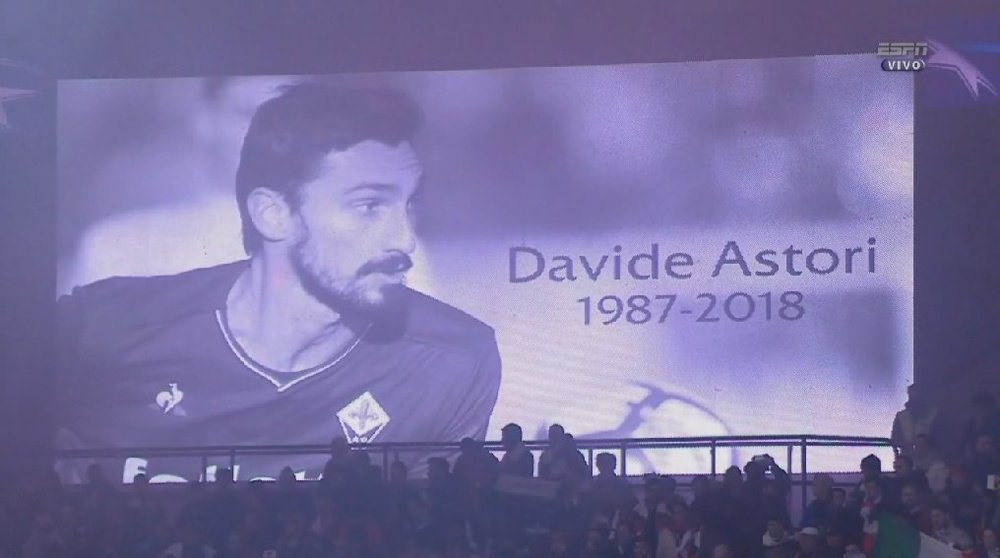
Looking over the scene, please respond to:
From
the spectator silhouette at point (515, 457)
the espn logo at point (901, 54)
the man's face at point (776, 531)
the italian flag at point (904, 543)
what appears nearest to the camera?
the italian flag at point (904, 543)

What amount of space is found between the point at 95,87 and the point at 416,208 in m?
2.75

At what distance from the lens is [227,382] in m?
12.1

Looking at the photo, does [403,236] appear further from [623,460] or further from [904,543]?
[904,543]

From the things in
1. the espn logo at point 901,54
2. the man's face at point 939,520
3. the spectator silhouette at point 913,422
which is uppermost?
the espn logo at point 901,54

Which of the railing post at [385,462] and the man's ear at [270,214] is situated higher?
the man's ear at [270,214]

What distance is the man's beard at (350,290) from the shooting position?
12.1m

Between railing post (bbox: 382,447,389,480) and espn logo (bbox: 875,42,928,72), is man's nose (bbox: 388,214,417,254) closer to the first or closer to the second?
railing post (bbox: 382,447,389,480)

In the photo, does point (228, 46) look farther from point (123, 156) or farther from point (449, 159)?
point (449, 159)

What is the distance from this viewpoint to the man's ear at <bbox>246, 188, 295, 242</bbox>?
12.1 meters

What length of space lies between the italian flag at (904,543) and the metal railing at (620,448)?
5.78 feet

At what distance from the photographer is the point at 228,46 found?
1227 cm

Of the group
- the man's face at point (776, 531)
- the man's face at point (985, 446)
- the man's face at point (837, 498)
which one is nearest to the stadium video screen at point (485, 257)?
A: the man's face at point (985, 446)

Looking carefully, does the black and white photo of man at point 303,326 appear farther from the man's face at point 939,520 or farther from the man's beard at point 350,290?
the man's face at point 939,520

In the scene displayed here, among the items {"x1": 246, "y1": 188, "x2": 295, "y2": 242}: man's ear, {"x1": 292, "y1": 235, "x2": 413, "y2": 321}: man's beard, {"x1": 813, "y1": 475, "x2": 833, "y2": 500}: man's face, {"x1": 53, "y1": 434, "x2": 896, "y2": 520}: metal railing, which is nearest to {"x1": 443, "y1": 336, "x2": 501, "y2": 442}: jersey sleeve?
{"x1": 53, "y1": 434, "x2": 896, "y2": 520}: metal railing
